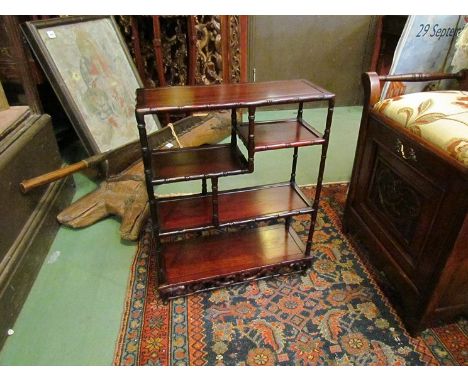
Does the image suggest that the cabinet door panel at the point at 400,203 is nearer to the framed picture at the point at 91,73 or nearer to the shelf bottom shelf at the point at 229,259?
the shelf bottom shelf at the point at 229,259

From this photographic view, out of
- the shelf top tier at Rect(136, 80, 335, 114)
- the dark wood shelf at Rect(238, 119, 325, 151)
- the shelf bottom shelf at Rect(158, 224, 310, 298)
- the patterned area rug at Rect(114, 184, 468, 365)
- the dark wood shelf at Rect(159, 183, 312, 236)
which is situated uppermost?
the shelf top tier at Rect(136, 80, 335, 114)

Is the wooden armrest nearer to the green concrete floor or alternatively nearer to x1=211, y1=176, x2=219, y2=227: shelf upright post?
x1=211, y1=176, x2=219, y2=227: shelf upright post

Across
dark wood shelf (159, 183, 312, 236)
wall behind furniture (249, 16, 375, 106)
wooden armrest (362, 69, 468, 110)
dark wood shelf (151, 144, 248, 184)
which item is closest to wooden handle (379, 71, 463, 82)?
wooden armrest (362, 69, 468, 110)

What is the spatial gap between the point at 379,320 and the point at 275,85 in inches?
39.4

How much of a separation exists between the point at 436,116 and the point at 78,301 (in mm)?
1533

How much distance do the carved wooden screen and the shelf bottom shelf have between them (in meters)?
1.45

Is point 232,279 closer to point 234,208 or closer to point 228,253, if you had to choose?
point 228,253

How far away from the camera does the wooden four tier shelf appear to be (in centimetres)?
109

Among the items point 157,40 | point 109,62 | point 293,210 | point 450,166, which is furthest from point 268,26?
point 450,166

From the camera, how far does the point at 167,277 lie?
136 centimetres

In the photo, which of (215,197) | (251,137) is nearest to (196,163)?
(215,197)

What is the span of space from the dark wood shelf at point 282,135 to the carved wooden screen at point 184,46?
1398mm

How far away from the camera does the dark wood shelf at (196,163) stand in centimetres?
113
